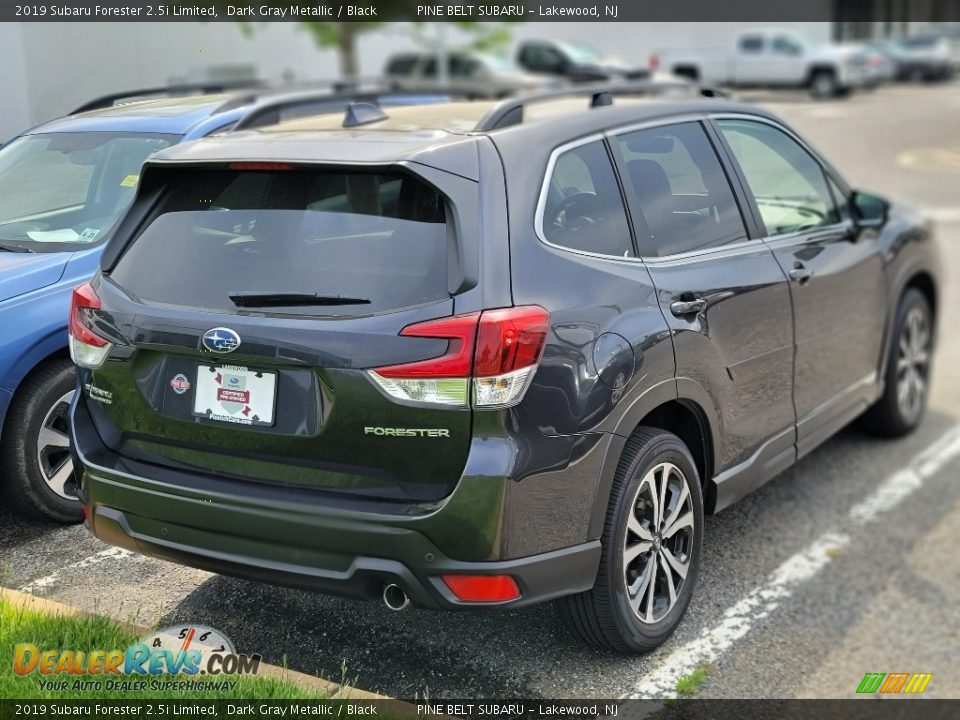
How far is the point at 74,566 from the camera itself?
4438mm

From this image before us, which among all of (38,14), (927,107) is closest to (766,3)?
(927,107)

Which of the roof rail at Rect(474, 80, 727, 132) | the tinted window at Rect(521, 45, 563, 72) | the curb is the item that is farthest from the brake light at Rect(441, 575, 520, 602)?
the tinted window at Rect(521, 45, 563, 72)

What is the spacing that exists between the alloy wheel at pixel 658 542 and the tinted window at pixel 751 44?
1232 inches

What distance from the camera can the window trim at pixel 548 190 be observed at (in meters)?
3.43

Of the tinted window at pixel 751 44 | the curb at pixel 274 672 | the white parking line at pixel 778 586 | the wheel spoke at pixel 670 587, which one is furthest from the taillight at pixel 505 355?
the tinted window at pixel 751 44

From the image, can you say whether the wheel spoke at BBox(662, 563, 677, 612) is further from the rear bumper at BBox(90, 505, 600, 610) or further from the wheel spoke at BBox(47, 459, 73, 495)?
the wheel spoke at BBox(47, 459, 73, 495)

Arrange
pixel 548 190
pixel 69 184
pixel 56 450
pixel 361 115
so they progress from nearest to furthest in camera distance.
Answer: pixel 548 190
pixel 361 115
pixel 56 450
pixel 69 184

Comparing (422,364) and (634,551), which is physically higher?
(422,364)

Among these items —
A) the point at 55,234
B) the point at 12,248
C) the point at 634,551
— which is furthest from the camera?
the point at 55,234

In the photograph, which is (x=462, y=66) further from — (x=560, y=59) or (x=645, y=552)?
(x=645, y=552)

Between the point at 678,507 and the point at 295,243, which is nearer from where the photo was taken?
the point at 295,243

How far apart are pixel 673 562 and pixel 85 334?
212cm

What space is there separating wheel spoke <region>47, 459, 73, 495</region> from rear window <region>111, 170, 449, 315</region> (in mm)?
1414

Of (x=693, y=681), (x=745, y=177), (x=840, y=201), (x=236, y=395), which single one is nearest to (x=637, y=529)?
(x=693, y=681)
